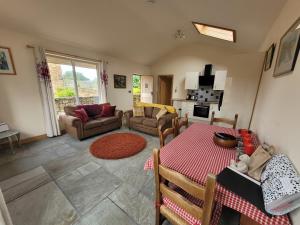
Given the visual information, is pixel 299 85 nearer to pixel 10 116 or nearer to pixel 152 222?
pixel 152 222

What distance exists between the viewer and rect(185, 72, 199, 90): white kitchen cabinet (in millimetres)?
5195

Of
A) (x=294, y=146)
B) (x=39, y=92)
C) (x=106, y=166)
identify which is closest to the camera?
(x=294, y=146)

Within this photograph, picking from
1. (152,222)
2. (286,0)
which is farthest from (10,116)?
(286,0)

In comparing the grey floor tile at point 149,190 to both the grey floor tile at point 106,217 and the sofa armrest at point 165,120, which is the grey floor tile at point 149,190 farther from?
Answer: the sofa armrest at point 165,120

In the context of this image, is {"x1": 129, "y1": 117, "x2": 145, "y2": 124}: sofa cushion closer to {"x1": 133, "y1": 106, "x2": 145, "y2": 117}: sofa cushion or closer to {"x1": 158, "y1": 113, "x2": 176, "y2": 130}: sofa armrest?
{"x1": 133, "y1": 106, "x2": 145, "y2": 117}: sofa cushion

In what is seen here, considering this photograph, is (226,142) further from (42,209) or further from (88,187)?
(42,209)

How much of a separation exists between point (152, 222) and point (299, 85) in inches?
69.0

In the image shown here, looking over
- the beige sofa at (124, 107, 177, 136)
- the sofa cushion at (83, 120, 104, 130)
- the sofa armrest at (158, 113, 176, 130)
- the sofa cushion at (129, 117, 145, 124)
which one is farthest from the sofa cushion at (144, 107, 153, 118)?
the sofa cushion at (83, 120, 104, 130)

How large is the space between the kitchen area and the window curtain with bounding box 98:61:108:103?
9.75 ft

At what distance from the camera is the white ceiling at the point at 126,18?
195cm

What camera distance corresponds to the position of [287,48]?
1.27 meters

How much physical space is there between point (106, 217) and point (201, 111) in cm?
460

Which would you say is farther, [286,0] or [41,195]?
[41,195]

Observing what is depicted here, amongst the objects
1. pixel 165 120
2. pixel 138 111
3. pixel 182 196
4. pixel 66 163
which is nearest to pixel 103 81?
pixel 138 111
